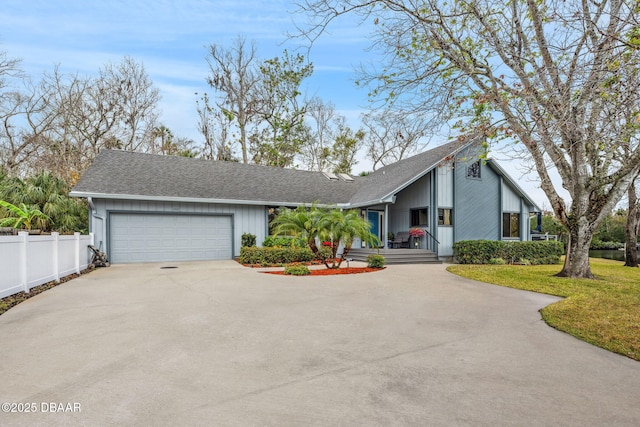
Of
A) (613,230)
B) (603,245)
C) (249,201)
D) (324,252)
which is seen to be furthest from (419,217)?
(613,230)

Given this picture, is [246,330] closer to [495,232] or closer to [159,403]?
[159,403]

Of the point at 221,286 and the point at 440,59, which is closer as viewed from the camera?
the point at 221,286

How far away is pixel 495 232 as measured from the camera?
1711 cm

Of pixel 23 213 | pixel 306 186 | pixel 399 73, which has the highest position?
pixel 399 73

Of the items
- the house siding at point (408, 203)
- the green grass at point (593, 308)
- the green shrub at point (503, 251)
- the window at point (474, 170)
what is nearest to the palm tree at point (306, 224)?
the green grass at point (593, 308)

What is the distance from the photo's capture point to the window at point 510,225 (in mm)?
17500

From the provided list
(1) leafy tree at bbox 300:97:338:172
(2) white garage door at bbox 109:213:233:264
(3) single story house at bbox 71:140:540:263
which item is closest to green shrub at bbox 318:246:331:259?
(3) single story house at bbox 71:140:540:263

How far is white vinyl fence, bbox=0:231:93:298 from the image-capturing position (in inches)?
253

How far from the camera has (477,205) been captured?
16734 mm

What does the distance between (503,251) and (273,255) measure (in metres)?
9.97

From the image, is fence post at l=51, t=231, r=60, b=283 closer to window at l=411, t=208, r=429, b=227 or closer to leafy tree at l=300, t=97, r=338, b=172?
window at l=411, t=208, r=429, b=227

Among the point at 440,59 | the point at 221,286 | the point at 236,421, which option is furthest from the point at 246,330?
the point at 440,59

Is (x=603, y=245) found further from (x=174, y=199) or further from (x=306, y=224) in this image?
(x=174, y=199)

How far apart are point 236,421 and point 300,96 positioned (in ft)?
85.0
